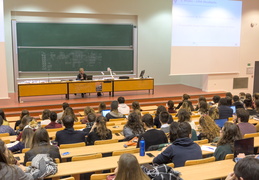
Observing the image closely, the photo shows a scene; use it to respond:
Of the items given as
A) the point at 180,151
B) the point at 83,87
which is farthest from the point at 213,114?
the point at 83,87

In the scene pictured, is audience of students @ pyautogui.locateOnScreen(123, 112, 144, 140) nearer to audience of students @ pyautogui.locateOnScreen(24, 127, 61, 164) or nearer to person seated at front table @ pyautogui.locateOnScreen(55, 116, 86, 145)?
person seated at front table @ pyautogui.locateOnScreen(55, 116, 86, 145)

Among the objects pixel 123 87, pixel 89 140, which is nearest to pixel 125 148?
pixel 89 140

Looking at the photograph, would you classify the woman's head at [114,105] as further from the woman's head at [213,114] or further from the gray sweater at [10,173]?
the gray sweater at [10,173]

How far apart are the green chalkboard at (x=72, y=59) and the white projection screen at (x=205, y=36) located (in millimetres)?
2966

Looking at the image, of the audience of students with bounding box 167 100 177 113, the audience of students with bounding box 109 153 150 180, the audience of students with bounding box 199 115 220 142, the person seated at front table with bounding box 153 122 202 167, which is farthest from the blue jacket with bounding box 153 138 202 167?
the audience of students with bounding box 167 100 177 113

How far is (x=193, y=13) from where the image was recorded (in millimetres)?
12156

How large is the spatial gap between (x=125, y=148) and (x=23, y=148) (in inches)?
67.8

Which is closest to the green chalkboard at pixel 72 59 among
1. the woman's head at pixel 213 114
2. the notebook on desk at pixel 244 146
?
the woman's head at pixel 213 114

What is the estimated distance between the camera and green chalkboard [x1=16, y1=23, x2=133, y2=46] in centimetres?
1269

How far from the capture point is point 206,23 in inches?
→ 492

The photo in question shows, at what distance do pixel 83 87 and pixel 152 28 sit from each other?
5238 mm

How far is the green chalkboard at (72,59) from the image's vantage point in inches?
506

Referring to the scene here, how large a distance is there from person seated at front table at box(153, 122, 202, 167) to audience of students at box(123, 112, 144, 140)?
1.56 metres

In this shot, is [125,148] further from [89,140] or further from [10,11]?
[10,11]
